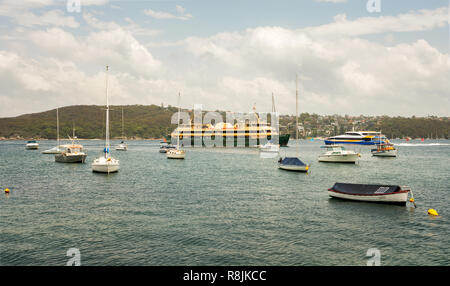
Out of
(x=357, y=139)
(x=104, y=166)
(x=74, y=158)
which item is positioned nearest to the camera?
(x=104, y=166)

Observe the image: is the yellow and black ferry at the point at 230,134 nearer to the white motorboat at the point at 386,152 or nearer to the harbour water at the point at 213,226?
the white motorboat at the point at 386,152

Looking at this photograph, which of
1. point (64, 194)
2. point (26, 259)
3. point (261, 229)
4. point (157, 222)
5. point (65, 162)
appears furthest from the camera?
point (65, 162)

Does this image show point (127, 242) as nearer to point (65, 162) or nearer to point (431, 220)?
point (431, 220)

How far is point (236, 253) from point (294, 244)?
3647 mm

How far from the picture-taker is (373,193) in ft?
94.6

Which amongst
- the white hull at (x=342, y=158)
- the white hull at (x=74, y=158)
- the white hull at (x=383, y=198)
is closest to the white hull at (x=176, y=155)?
the white hull at (x=74, y=158)

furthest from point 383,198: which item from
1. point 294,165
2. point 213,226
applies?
point 294,165

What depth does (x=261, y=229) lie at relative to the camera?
21.5 metres

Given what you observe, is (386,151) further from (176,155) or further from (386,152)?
(176,155)

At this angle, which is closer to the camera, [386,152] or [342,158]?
[342,158]

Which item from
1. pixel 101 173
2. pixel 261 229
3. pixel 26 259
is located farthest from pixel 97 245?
pixel 101 173

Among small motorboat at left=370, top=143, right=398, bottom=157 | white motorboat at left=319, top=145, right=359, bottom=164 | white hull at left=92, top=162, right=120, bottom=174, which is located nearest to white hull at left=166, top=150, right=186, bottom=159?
white hull at left=92, top=162, right=120, bottom=174
